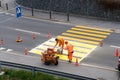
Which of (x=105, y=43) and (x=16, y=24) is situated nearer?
(x=105, y=43)

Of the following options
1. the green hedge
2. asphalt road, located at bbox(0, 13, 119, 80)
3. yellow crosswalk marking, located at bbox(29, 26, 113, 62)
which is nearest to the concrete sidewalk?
asphalt road, located at bbox(0, 13, 119, 80)

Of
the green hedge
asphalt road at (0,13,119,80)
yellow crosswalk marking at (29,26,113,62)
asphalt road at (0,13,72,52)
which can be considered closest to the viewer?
the green hedge

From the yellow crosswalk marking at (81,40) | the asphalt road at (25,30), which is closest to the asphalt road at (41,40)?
the asphalt road at (25,30)

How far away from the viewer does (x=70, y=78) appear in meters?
18.9

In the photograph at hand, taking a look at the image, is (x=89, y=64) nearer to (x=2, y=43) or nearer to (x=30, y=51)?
(x=30, y=51)

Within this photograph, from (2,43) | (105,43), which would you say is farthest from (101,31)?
(2,43)

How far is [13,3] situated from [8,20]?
7110mm

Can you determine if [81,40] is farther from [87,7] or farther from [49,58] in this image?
[87,7]

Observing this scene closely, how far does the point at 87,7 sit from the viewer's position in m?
35.2

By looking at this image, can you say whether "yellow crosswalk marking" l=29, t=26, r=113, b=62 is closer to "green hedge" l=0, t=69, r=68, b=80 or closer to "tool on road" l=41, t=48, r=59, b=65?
"tool on road" l=41, t=48, r=59, b=65

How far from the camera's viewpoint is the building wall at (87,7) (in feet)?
112

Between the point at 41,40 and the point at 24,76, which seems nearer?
the point at 24,76

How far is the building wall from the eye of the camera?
34009mm

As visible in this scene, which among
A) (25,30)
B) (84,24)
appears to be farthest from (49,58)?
(84,24)
